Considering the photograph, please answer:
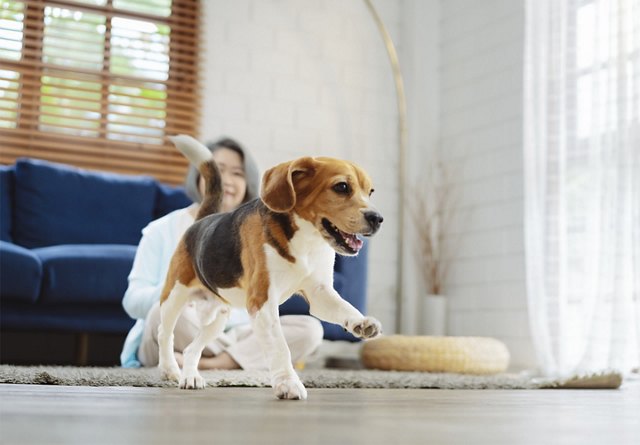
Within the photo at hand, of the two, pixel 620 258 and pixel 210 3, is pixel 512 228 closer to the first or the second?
Result: pixel 620 258

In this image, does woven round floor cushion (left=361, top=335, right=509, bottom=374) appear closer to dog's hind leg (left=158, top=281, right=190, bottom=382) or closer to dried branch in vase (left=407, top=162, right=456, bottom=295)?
dried branch in vase (left=407, top=162, right=456, bottom=295)

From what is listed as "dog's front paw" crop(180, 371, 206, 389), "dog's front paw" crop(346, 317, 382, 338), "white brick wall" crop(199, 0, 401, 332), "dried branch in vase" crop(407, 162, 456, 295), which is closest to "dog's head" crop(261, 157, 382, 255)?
"dog's front paw" crop(346, 317, 382, 338)

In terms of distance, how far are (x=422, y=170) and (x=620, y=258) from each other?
5.31ft

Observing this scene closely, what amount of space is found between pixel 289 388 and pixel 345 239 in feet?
0.80

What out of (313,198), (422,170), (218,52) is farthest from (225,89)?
(313,198)

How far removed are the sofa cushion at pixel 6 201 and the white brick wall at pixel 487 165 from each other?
2.29 m

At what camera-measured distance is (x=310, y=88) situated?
4.54 metres

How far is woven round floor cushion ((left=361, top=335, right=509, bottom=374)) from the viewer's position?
316 centimetres

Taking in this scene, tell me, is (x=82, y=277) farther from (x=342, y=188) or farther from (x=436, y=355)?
(x=342, y=188)

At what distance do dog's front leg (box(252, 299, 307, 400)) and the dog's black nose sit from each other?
0.20 metres

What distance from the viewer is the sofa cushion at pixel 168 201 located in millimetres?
3736

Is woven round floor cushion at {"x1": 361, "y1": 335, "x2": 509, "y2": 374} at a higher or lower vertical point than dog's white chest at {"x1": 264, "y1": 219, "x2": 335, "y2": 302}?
lower

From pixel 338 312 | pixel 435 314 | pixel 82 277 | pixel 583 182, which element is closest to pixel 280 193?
pixel 338 312

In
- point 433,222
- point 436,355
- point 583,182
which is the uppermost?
point 583,182
